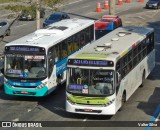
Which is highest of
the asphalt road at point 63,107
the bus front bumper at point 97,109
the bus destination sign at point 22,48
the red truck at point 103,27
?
the bus destination sign at point 22,48

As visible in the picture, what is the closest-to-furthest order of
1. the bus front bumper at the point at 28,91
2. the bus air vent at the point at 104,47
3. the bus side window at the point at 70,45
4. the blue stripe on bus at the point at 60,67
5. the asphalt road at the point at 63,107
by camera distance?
the asphalt road at the point at 63,107, the bus air vent at the point at 104,47, the bus front bumper at the point at 28,91, the blue stripe on bus at the point at 60,67, the bus side window at the point at 70,45

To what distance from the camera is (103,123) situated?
21156mm

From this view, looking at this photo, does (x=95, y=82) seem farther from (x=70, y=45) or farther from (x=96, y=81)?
(x=70, y=45)

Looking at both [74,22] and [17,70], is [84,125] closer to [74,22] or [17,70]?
[17,70]

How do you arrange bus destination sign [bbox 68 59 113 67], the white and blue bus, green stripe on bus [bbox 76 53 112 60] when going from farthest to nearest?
the white and blue bus → green stripe on bus [bbox 76 53 112 60] → bus destination sign [bbox 68 59 113 67]

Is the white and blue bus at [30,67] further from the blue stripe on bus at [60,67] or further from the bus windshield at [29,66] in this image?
the blue stripe on bus at [60,67]

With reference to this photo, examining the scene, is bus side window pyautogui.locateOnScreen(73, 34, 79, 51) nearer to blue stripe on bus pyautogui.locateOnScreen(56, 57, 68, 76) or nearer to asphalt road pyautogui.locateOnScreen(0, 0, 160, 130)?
blue stripe on bus pyautogui.locateOnScreen(56, 57, 68, 76)

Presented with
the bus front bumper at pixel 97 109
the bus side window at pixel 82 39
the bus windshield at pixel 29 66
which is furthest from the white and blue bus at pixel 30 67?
the bus side window at pixel 82 39

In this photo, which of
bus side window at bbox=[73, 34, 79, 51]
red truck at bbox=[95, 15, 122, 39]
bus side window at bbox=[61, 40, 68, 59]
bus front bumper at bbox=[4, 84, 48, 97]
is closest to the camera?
bus front bumper at bbox=[4, 84, 48, 97]

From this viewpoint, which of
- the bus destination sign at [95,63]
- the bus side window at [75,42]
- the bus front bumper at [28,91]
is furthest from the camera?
the bus side window at [75,42]

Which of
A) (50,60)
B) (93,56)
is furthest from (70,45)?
(93,56)

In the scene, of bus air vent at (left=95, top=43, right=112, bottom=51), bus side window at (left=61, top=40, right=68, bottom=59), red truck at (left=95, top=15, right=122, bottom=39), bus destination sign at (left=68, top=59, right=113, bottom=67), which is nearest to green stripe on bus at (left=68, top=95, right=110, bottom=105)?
bus destination sign at (left=68, top=59, right=113, bottom=67)

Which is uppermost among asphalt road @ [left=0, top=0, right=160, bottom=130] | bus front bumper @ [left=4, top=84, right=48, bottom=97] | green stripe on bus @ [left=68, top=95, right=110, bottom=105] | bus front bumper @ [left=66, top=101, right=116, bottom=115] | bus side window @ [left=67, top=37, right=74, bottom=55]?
bus side window @ [left=67, top=37, right=74, bottom=55]

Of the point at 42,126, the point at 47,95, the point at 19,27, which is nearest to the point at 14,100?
the point at 47,95
